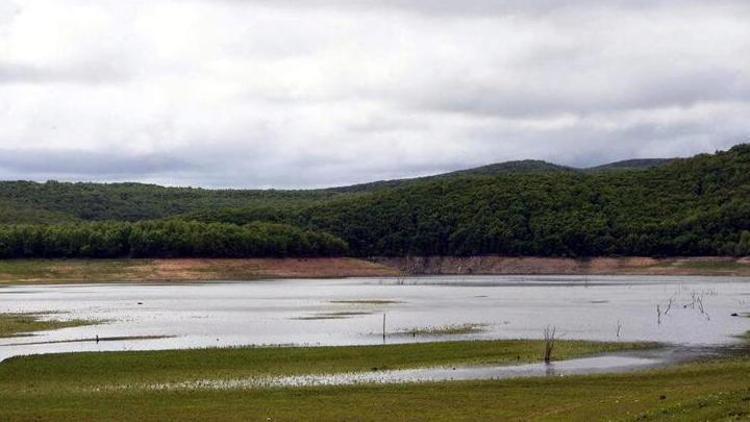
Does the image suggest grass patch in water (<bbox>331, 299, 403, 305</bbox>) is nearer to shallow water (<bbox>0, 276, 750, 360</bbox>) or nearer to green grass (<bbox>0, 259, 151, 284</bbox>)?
shallow water (<bbox>0, 276, 750, 360</bbox>)

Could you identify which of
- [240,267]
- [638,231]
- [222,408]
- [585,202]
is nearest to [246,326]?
[222,408]

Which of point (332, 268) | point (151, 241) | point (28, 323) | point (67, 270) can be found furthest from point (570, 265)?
point (28, 323)

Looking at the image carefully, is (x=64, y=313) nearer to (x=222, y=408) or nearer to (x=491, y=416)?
(x=222, y=408)

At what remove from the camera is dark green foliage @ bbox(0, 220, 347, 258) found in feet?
459

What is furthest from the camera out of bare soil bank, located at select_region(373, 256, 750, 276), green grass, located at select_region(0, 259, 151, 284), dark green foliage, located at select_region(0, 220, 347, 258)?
bare soil bank, located at select_region(373, 256, 750, 276)

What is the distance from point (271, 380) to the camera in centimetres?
3844

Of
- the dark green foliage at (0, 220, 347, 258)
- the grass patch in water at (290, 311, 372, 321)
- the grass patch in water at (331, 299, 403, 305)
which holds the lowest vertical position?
the grass patch in water at (290, 311, 372, 321)

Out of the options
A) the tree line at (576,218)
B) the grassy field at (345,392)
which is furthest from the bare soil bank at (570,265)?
the grassy field at (345,392)

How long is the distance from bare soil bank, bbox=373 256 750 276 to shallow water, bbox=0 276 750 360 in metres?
37.1

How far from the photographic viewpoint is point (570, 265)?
167250mm

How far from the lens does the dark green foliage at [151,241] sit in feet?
459

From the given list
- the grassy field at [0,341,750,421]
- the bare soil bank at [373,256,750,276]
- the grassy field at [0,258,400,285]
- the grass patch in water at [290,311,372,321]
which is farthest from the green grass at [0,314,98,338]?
the bare soil bank at [373,256,750,276]

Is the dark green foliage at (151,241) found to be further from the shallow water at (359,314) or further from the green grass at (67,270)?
the shallow water at (359,314)

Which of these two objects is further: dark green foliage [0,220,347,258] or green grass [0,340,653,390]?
dark green foliage [0,220,347,258]
